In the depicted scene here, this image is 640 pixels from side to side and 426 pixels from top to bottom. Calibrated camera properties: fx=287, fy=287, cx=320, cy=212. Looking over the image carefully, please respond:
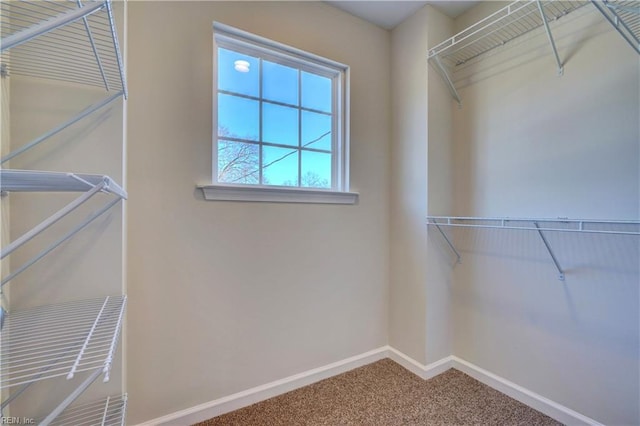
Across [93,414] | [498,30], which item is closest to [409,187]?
[498,30]

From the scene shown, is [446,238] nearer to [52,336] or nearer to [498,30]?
[498,30]

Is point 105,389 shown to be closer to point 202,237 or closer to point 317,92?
point 202,237

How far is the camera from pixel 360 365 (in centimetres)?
196

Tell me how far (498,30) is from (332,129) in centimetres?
110

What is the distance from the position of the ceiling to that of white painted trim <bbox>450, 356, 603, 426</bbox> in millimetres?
2311

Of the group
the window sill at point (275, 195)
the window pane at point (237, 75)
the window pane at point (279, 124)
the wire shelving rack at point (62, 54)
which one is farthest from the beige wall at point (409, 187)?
the wire shelving rack at point (62, 54)

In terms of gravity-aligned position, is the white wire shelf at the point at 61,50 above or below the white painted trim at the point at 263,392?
above

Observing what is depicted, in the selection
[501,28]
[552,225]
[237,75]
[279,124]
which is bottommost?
[552,225]

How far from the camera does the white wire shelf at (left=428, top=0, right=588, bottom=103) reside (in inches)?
56.1

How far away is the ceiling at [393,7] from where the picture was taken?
1.81m

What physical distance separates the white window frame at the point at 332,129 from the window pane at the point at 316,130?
0.04m

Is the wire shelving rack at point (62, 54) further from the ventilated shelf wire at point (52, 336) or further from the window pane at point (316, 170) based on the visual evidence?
the window pane at point (316, 170)

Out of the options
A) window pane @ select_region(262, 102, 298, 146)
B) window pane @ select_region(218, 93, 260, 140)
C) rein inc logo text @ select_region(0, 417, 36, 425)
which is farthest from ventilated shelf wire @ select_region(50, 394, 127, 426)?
window pane @ select_region(262, 102, 298, 146)

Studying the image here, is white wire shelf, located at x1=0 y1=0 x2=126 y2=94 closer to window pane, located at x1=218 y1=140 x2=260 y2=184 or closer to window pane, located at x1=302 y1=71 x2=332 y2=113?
window pane, located at x1=218 y1=140 x2=260 y2=184
